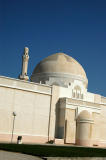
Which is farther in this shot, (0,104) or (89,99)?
(89,99)

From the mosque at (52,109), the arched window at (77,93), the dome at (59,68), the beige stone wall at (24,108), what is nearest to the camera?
the beige stone wall at (24,108)

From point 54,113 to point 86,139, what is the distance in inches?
205

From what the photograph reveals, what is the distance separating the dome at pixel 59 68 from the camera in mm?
39594

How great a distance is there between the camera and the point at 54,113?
3425 cm

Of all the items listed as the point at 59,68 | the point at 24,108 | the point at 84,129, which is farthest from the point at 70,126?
the point at 59,68

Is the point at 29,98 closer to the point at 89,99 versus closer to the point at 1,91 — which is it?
the point at 1,91

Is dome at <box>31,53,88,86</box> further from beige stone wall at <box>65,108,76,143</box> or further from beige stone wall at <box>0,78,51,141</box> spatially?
beige stone wall at <box>65,108,76,143</box>

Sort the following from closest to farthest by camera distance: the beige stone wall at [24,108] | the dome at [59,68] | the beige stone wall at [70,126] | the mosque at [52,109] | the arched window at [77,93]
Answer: the beige stone wall at [24,108] → the mosque at [52,109] → the beige stone wall at [70,126] → the arched window at [77,93] → the dome at [59,68]

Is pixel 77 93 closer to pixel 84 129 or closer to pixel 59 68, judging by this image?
pixel 59 68

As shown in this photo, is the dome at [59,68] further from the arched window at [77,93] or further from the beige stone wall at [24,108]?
the beige stone wall at [24,108]

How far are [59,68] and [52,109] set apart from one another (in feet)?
26.0

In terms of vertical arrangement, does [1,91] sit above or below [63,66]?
below

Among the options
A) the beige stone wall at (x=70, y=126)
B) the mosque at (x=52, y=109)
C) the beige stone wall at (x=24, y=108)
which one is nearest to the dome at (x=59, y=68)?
the mosque at (x=52, y=109)

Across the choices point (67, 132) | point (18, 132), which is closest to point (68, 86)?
point (67, 132)
